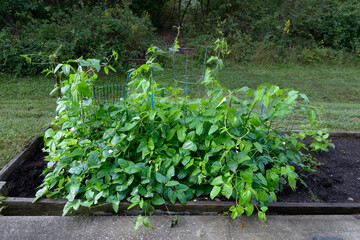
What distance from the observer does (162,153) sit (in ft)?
7.07

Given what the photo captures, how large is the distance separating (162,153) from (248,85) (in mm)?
5110

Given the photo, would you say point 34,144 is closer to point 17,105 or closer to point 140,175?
point 140,175

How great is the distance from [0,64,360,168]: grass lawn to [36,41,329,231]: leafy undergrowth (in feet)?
3.00

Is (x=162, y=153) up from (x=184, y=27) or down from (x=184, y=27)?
down

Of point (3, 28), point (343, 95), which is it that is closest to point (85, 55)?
point (3, 28)

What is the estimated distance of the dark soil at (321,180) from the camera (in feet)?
7.24

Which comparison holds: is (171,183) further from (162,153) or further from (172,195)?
(162,153)

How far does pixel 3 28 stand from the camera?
21.8ft

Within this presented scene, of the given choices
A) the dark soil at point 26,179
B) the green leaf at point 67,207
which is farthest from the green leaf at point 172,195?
the dark soil at point 26,179

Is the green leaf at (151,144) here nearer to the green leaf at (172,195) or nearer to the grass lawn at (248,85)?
the green leaf at (172,195)

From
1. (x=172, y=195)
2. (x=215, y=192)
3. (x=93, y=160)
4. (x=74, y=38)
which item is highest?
(x=74, y=38)

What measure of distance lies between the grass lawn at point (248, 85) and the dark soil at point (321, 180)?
0.37 meters

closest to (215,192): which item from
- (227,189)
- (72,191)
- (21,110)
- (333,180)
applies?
(227,189)

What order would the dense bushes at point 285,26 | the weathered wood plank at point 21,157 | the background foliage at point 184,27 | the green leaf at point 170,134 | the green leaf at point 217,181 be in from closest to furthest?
the green leaf at point 217,181 → the green leaf at point 170,134 → the weathered wood plank at point 21,157 → the background foliage at point 184,27 → the dense bushes at point 285,26
